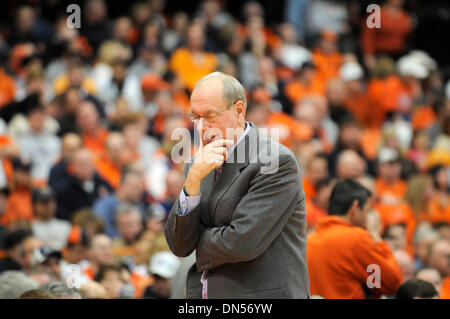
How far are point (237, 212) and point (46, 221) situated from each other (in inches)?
149

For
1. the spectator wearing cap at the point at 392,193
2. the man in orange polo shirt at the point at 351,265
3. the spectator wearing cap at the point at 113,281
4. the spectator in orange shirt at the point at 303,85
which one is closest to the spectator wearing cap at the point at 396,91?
the spectator in orange shirt at the point at 303,85

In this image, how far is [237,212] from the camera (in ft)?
9.72

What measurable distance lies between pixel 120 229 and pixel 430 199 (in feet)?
10.6

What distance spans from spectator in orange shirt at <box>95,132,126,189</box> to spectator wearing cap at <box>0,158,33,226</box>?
0.84m

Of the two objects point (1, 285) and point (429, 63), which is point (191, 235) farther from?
point (429, 63)

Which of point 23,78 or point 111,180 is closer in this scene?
point 111,180

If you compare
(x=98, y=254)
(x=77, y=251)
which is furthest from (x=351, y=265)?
(x=77, y=251)

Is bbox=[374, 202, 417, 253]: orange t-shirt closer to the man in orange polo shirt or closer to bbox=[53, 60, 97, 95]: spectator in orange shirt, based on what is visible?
the man in orange polo shirt

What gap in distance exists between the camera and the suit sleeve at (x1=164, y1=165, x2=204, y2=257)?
117 inches

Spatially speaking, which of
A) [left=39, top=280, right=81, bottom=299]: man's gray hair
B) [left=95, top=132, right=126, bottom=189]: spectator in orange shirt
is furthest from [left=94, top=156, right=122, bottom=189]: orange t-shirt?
[left=39, top=280, right=81, bottom=299]: man's gray hair

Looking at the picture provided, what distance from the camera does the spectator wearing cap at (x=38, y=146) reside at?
7.33 m

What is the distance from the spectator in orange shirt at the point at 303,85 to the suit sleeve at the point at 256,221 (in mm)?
6656

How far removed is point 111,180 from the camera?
7.40 m
